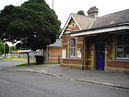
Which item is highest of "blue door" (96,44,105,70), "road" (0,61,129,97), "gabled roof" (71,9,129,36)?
"gabled roof" (71,9,129,36)

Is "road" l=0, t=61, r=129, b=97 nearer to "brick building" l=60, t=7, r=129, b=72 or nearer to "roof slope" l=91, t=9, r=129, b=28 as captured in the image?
"brick building" l=60, t=7, r=129, b=72

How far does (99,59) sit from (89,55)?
1.38 metres

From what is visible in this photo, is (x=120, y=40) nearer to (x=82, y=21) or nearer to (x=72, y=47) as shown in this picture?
(x=82, y=21)

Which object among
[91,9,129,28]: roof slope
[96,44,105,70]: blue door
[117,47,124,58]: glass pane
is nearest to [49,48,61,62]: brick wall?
[91,9,129,28]: roof slope

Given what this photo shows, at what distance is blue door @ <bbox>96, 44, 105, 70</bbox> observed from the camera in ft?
66.3

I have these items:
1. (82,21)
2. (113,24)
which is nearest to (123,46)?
(113,24)

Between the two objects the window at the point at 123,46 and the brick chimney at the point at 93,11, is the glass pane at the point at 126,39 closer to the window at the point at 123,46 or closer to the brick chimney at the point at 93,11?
the window at the point at 123,46

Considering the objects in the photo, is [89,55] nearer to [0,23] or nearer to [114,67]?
[114,67]

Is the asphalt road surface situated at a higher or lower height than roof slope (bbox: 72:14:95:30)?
lower

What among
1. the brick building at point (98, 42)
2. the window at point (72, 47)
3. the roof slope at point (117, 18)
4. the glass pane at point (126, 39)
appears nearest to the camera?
the brick building at point (98, 42)

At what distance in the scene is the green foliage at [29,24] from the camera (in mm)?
26391

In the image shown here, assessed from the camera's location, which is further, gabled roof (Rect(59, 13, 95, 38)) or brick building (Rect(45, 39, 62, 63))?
brick building (Rect(45, 39, 62, 63))

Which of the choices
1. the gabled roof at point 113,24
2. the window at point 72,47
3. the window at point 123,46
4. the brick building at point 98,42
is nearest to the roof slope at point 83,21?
the brick building at point 98,42

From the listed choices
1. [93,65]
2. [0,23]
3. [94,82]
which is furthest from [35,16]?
[94,82]
